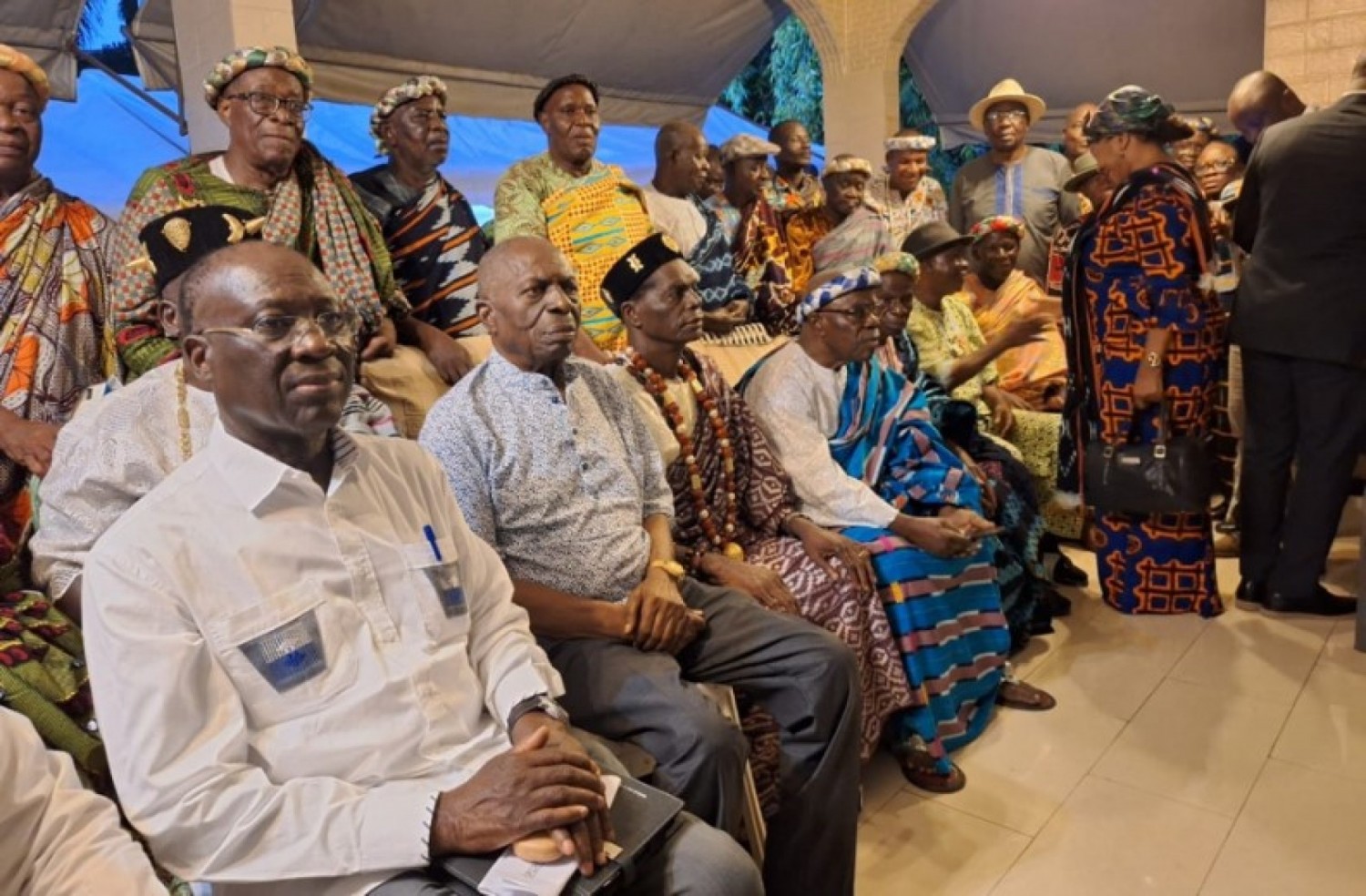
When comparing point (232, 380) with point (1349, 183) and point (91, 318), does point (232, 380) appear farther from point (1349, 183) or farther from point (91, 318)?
point (1349, 183)

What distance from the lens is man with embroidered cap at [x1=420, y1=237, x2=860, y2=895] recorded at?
208cm

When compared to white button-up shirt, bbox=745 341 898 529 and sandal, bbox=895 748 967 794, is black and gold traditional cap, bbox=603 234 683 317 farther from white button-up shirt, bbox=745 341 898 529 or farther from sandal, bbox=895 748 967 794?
sandal, bbox=895 748 967 794

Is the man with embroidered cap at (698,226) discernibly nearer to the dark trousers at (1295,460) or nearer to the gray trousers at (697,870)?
the dark trousers at (1295,460)

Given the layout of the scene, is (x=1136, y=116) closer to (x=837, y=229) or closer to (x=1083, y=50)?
(x=837, y=229)

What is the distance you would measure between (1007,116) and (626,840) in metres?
5.00

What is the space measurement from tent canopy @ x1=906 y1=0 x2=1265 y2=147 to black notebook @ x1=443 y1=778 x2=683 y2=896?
7.95m

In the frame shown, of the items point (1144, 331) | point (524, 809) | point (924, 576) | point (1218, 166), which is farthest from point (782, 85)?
point (524, 809)

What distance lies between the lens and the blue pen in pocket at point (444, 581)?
1.58m

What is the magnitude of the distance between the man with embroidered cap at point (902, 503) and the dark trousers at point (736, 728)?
0.59 meters

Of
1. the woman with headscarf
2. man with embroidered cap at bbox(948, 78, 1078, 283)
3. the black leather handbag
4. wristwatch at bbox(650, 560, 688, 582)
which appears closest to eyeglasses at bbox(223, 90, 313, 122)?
wristwatch at bbox(650, 560, 688, 582)

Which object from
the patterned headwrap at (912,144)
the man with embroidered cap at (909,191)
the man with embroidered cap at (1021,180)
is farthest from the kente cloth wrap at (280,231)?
the man with embroidered cap at (1021,180)

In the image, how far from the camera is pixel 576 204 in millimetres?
3463

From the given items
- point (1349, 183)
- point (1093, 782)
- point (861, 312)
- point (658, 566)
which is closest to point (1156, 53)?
point (1349, 183)

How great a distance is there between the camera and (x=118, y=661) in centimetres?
129
